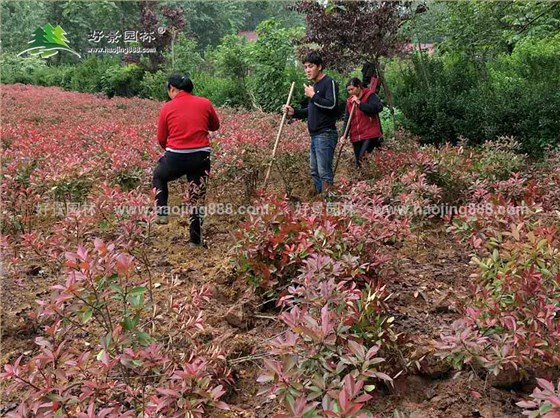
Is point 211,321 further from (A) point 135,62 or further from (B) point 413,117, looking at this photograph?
(A) point 135,62

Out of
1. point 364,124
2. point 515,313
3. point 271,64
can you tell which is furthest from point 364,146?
point 271,64

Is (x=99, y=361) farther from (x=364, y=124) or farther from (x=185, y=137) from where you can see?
(x=364, y=124)

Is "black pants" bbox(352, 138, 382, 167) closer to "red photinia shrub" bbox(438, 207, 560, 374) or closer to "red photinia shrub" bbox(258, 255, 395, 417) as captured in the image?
"red photinia shrub" bbox(438, 207, 560, 374)

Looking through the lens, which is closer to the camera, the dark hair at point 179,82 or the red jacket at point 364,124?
the dark hair at point 179,82

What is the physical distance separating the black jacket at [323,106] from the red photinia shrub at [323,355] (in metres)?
2.92

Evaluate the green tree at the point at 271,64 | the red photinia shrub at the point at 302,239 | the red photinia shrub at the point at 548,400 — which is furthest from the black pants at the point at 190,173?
the green tree at the point at 271,64

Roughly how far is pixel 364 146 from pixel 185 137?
2388 millimetres

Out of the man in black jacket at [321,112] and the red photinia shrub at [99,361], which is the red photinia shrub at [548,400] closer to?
the red photinia shrub at [99,361]

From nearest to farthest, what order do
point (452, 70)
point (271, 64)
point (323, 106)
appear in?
point (323, 106) < point (452, 70) < point (271, 64)

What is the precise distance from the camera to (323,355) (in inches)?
69.7

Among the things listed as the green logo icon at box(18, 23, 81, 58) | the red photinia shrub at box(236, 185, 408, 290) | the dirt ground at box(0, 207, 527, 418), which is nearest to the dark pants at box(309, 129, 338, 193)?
the dirt ground at box(0, 207, 527, 418)

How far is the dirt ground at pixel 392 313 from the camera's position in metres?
2.25

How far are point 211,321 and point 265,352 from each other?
0.45 m

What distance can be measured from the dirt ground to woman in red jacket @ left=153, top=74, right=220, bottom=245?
481 millimetres
